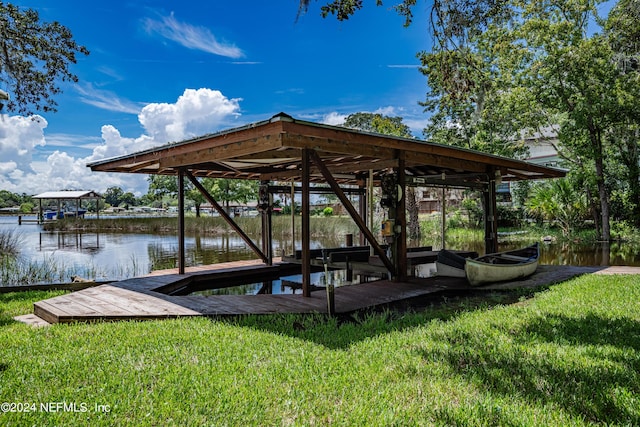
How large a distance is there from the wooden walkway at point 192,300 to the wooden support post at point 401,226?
0.97 feet

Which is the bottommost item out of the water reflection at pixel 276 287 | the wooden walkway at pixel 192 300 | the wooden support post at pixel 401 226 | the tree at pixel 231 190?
the water reflection at pixel 276 287

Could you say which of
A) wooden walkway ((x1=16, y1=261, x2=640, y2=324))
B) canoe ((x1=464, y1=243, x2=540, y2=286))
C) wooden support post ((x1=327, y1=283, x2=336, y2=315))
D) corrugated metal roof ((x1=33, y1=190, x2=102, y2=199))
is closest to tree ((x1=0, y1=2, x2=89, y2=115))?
wooden walkway ((x1=16, y1=261, x2=640, y2=324))

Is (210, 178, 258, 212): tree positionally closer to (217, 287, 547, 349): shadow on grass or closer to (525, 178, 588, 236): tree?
(525, 178, 588, 236): tree

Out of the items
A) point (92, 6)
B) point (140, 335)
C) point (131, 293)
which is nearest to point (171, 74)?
point (92, 6)

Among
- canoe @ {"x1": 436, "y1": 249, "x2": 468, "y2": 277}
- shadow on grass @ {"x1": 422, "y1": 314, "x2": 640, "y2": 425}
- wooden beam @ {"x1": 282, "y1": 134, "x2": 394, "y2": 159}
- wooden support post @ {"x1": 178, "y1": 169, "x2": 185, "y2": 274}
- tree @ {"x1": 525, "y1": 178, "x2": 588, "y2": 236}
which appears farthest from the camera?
tree @ {"x1": 525, "y1": 178, "x2": 588, "y2": 236}

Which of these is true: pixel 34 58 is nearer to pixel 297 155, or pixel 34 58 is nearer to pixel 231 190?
pixel 297 155

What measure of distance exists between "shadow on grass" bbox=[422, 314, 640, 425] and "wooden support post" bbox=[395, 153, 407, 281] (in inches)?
119

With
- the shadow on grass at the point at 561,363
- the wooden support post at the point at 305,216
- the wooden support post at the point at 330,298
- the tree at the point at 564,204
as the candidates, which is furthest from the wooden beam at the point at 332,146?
the tree at the point at 564,204

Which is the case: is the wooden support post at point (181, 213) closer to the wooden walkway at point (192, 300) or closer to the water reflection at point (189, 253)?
the wooden walkway at point (192, 300)

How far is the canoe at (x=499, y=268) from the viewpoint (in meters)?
7.36

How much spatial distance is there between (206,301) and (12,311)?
8.76 ft

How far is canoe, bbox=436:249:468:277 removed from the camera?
8.09m

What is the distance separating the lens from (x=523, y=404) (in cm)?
277

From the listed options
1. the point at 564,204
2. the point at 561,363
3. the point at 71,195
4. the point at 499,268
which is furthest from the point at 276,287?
the point at 71,195
